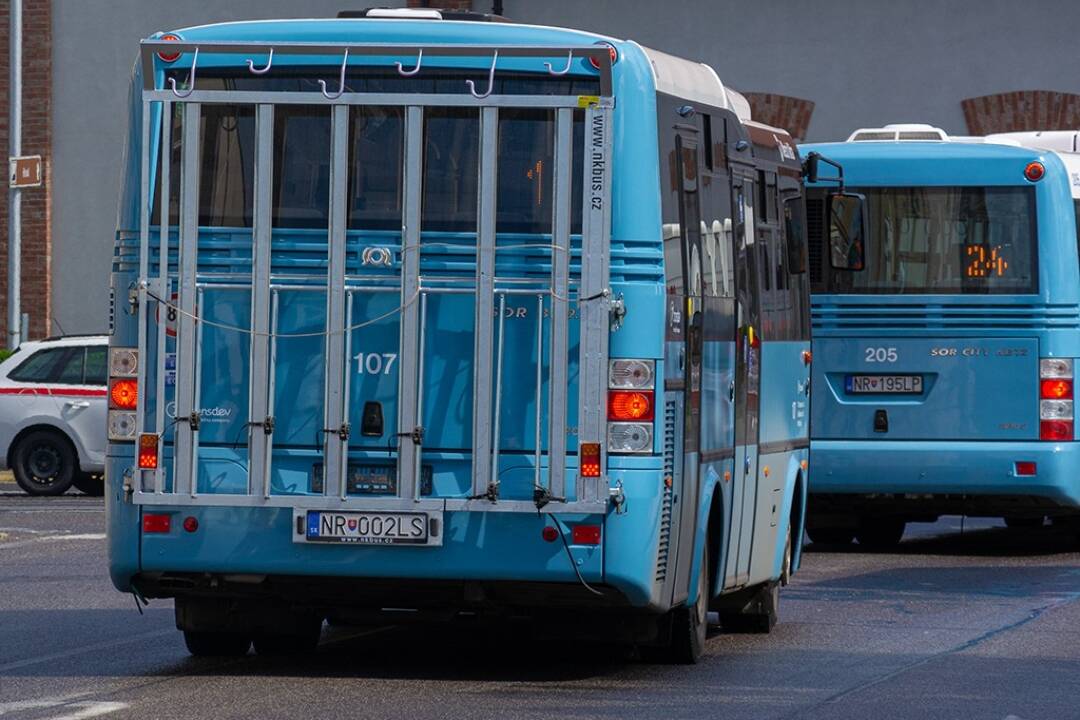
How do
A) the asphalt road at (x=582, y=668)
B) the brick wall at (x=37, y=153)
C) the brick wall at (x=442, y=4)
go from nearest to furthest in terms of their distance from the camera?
the asphalt road at (x=582, y=668)
the brick wall at (x=442, y=4)
the brick wall at (x=37, y=153)

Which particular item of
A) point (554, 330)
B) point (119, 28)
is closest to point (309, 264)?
point (554, 330)

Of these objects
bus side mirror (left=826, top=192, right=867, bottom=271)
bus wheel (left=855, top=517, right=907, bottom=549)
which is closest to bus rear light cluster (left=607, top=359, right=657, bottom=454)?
bus side mirror (left=826, top=192, right=867, bottom=271)

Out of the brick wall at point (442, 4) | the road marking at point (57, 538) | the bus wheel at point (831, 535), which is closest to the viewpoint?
the road marking at point (57, 538)

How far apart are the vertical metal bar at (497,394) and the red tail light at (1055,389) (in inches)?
347

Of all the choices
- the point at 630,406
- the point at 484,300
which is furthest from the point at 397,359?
the point at 630,406

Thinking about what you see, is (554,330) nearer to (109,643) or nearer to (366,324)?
(366,324)

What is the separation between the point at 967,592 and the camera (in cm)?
1564

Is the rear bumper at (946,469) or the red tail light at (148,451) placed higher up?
the red tail light at (148,451)

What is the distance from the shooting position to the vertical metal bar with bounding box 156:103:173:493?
1024 centimetres

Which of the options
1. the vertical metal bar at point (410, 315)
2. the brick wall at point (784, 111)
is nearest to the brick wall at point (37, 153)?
the brick wall at point (784, 111)

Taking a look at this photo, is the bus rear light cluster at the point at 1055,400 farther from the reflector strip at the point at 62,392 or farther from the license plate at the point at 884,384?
the reflector strip at the point at 62,392

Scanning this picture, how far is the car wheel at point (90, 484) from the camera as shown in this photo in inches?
998

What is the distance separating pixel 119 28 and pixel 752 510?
75.5 ft

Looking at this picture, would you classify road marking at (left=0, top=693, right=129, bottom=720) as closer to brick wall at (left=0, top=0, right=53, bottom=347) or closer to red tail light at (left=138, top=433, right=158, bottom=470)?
red tail light at (left=138, top=433, right=158, bottom=470)
